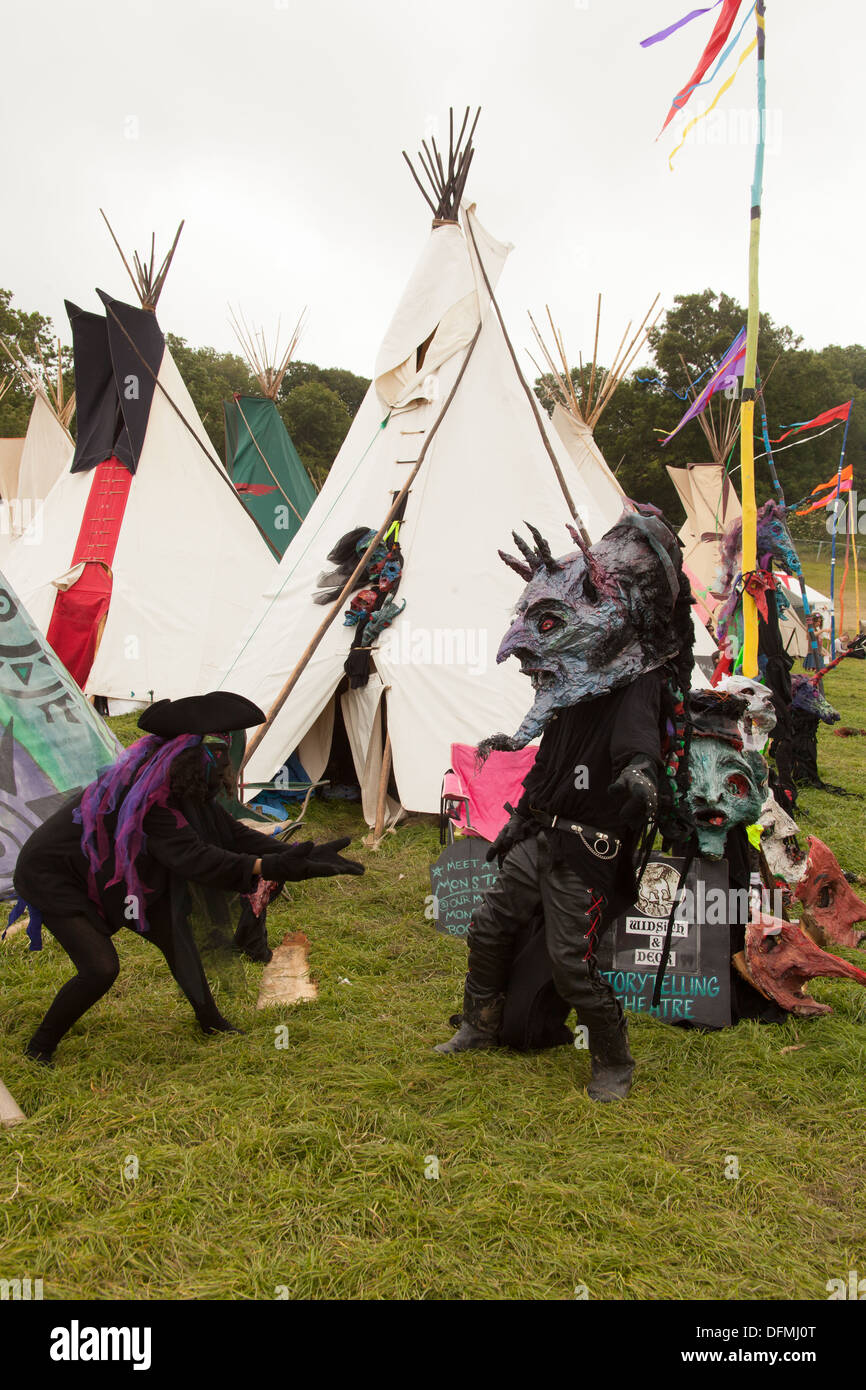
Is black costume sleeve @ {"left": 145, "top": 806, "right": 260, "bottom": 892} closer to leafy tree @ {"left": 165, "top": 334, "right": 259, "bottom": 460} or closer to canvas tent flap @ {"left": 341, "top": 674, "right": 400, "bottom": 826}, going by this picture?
canvas tent flap @ {"left": 341, "top": 674, "right": 400, "bottom": 826}

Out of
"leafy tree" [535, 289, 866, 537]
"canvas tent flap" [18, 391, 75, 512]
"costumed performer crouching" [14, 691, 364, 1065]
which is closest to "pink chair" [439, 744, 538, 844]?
"costumed performer crouching" [14, 691, 364, 1065]

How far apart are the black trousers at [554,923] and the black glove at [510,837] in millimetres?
28

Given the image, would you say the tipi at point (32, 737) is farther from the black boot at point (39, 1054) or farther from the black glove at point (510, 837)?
the black glove at point (510, 837)

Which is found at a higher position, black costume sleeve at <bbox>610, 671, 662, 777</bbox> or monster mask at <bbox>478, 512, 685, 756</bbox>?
monster mask at <bbox>478, 512, 685, 756</bbox>

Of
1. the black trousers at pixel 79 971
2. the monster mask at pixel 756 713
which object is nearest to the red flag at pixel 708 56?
the monster mask at pixel 756 713

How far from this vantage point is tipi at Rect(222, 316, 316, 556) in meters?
12.8

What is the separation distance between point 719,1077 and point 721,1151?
15.9 inches

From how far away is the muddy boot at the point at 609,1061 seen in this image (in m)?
2.68

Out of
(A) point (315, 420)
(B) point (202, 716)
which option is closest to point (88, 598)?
(B) point (202, 716)

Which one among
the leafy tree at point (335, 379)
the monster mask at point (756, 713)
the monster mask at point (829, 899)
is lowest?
the monster mask at point (829, 899)

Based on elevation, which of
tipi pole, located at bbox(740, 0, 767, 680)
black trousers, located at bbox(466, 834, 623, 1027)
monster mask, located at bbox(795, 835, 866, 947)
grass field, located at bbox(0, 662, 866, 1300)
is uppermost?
tipi pole, located at bbox(740, 0, 767, 680)

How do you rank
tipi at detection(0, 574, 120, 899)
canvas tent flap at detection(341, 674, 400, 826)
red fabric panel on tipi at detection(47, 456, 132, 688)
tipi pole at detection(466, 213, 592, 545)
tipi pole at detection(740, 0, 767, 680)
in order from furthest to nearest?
red fabric panel on tipi at detection(47, 456, 132, 688) < tipi pole at detection(466, 213, 592, 545) < canvas tent flap at detection(341, 674, 400, 826) < tipi at detection(0, 574, 120, 899) < tipi pole at detection(740, 0, 767, 680)

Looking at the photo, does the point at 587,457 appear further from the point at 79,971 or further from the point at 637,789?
the point at 79,971
